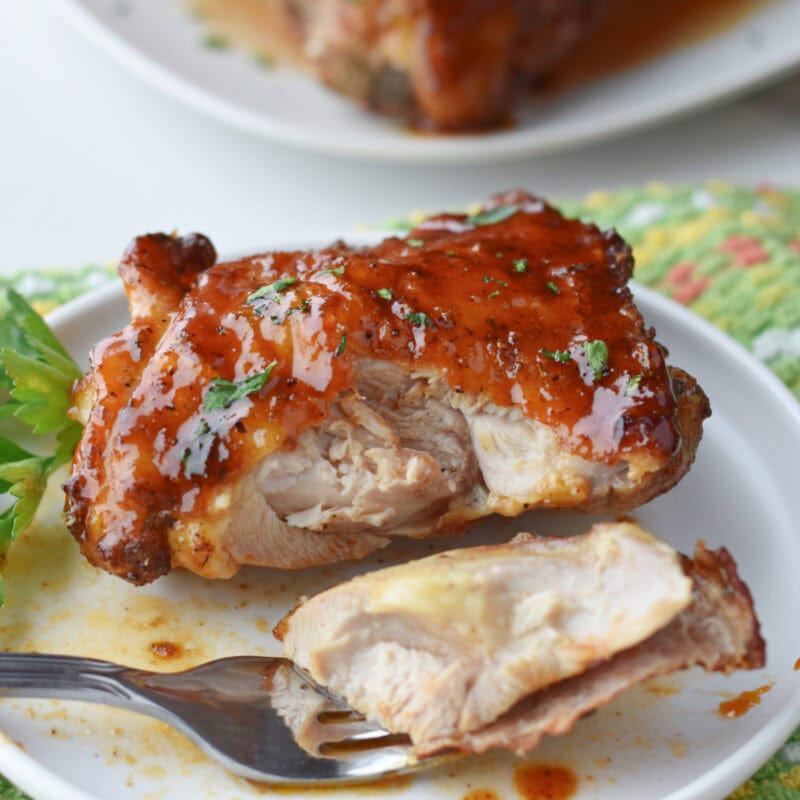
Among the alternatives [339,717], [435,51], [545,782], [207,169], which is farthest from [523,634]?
[207,169]

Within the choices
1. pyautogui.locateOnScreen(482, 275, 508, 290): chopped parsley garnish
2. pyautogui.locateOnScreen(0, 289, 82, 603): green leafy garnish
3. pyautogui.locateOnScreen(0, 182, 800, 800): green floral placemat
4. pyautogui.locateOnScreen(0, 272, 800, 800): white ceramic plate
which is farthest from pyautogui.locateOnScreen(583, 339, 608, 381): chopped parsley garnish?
pyautogui.locateOnScreen(0, 289, 82, 603): green leafy garnish

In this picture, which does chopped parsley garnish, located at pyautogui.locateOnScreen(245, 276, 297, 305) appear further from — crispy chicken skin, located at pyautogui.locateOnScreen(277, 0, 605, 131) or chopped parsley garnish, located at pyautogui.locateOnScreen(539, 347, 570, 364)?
crispy chicken skin, located at pyautogui.locateOnScreen(277, 0, 605, 131)

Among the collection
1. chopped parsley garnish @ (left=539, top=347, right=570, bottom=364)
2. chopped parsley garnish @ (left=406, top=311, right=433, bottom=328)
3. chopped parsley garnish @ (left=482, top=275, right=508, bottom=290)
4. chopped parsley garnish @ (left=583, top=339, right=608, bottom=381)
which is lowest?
chopped parsley garnish @ (left=406, top=311, right=433, bottom=328)

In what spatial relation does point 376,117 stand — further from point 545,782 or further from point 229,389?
point 545,782

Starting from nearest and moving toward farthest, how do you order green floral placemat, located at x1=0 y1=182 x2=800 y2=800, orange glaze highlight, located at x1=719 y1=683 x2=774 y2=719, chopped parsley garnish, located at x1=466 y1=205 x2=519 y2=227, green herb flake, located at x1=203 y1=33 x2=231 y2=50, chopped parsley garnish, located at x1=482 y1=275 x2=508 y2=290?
orange glaze highlight, located at x1=719 y1=683 x2=774 y2=719 → chopped parsley garnish, located at x1=482 y1=275 x2=508 y2=290 → chopped parsley garnish, located at x1=466 y1=205 x2=519 y2=227 → green floral placemat, located at x1=0 y1=182 x2=800 y2=800 → green herb flake, located at x1=203 y1=33 x2=231 y2=50

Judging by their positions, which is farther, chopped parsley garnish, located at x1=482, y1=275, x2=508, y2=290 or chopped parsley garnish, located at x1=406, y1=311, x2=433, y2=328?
chopped parsley garnish, located at x1=482, y1=275, x2=508, y2=290

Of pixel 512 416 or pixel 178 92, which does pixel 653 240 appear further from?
pixel 178 92

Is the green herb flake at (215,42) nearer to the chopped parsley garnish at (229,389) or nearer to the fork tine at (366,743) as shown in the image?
the chopped parsley garnish at (229,389)
